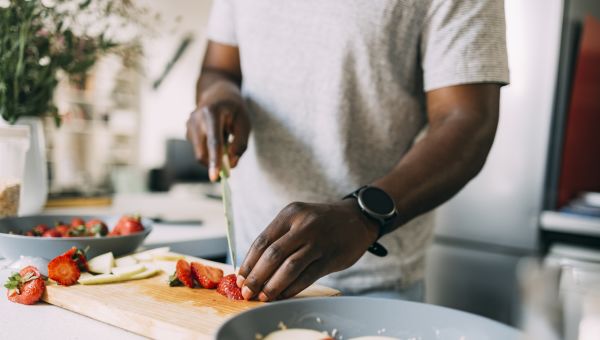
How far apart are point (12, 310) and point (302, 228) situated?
425 mm

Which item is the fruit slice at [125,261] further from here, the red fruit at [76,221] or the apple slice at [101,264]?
the red fruit at [76,221]

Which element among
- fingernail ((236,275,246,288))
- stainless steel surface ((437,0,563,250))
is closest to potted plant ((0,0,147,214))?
fingernail ((236,275,246,288))

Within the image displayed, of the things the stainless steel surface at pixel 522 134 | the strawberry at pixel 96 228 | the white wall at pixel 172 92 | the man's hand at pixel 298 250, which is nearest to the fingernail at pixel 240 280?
the man's hand at pixel 298 250

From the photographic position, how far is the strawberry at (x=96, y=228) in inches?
46.4

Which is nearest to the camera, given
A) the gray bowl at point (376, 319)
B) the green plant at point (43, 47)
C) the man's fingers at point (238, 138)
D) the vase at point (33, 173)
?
the gray bowl at point (376, 319)

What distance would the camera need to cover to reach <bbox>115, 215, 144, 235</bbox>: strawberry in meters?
1.18

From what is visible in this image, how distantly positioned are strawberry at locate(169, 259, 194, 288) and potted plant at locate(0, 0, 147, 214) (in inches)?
29.7

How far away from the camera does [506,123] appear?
251 centimetres

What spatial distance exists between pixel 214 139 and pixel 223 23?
0.50m

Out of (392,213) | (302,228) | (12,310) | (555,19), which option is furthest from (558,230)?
(12,310)

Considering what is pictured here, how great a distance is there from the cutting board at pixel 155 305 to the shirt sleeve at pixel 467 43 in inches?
18.5

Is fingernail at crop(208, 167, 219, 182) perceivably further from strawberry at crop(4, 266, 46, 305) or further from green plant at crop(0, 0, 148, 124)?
green plant at crop(0, 0, 148, 124)

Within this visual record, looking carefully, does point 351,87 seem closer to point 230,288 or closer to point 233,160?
point 233,160

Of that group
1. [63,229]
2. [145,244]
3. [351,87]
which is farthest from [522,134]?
[63,229]
